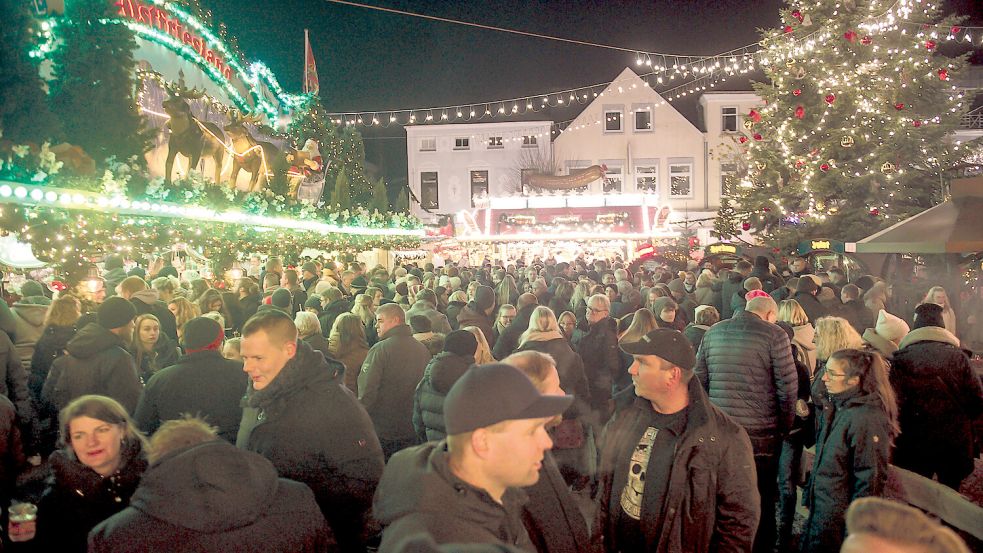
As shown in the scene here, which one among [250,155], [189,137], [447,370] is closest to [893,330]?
[447,370]

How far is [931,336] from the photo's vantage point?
207 inches

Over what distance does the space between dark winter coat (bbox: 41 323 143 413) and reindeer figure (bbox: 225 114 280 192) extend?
9.30m

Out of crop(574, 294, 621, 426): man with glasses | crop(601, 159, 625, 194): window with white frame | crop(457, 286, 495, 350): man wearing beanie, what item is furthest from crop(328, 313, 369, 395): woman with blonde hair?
crop(601, 159, 625, 194): window with white frame

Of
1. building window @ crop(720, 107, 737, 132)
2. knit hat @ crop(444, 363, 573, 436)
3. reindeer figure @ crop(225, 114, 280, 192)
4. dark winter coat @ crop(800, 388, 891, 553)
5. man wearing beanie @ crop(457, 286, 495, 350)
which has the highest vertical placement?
building window @ crop(720, 107, 737, 132)

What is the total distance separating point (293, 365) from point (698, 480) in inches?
76.7

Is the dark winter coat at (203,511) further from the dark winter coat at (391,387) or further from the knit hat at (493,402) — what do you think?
the dark winter coat at (391,387)

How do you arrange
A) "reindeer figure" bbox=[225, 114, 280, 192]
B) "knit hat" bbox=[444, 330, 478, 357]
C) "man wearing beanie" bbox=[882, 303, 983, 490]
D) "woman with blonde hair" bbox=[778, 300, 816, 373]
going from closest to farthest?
"knit hat" bbox=[444, 330, 478, 357] < "man wearing beanie" bbox=[882, 303, 983, 490] < "woman with blonde hair" bbox=[778, 300, 816, 373] < "reindeer figure" bbox=[225, 114, 280, 192]

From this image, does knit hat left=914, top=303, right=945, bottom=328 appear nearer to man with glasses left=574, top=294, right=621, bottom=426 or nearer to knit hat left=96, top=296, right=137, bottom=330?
man with glasses left=574, top=294, right=621, bottom=426

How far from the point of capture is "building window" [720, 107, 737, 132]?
3788 centimetres

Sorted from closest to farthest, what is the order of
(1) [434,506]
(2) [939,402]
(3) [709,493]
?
1. (1) [434,506]
2. (3) [709,493]
3. (2) [939,402]

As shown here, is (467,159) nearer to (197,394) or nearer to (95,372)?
(95,372)

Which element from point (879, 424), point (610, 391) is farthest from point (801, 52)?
point (879, 424)

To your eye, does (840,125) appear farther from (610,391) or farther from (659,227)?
(610,391)

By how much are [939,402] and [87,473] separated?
209 inches
